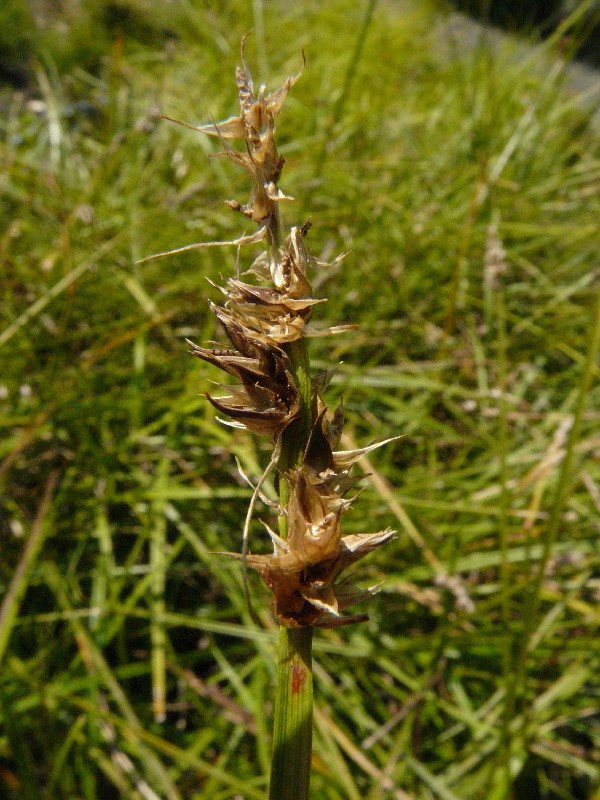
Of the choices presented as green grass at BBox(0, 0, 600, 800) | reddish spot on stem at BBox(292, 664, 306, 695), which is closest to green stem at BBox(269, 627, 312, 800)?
reddish spot on stem at BBox(292, 664, 306, 695)

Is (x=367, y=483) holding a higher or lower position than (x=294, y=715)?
lower

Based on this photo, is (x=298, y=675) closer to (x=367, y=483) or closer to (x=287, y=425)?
(x=287, y=425)

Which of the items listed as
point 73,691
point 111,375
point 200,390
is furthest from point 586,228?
point 73,691

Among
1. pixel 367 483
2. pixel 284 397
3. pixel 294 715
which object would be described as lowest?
pixel 367 483

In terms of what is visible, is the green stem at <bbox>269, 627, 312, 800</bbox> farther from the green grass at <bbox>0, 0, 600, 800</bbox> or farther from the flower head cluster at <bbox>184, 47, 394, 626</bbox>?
the green grass at <bbox>0, 0, 600, 800</bbox>

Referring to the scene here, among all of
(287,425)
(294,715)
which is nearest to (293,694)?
(294,715)

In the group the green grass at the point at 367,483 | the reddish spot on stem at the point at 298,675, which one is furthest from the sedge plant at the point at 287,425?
the green grass at the point at 367,483
